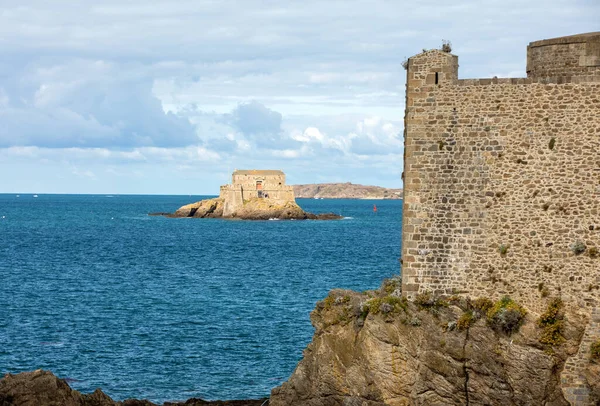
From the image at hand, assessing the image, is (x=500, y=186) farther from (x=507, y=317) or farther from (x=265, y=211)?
(x=265, y=211)

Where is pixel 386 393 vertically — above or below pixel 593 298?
below

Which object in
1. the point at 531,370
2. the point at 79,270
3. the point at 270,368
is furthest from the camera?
the point at 79,270

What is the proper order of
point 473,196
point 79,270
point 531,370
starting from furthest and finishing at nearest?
point 79,270
point 473,196
point 531,370

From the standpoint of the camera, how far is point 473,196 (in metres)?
17.3

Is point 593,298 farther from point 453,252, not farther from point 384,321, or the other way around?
point 384,321

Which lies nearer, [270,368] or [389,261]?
[270,368]

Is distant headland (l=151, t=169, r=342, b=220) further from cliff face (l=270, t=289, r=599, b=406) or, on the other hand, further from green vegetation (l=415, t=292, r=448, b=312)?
Answer: green vegetation (l=415, t=292, r=448, b=312)

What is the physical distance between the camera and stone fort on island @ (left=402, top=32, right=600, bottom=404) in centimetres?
1669

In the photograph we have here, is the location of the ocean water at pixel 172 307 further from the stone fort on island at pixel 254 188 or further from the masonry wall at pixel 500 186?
the stone fort on island at pixel 254 188

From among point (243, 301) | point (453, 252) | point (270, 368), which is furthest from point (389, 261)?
point (453, 252)

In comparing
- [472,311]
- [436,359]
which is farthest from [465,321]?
[436,359]

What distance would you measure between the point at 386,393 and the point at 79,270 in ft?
169

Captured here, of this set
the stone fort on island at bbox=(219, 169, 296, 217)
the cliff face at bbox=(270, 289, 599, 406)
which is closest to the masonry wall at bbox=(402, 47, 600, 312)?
the cliff face at bbox=(270, 289, 599, 406)

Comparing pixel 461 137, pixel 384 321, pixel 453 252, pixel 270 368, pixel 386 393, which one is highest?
pixel 461 137
